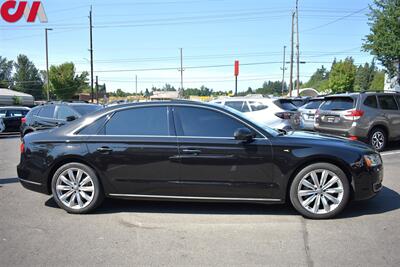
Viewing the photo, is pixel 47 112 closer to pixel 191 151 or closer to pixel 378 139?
pixel 191 151

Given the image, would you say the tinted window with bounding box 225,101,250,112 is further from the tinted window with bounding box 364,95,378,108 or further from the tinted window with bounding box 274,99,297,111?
the tinted window with bounding box 364,95,378,108

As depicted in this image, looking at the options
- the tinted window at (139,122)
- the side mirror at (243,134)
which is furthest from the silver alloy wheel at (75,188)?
the side mirror at (243,134)

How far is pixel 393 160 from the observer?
9.26m

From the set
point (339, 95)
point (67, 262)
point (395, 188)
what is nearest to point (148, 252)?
point (67, 262)

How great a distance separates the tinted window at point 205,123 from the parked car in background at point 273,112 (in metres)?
5.60

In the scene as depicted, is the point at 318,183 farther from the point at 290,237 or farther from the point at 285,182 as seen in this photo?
the point at 290,237

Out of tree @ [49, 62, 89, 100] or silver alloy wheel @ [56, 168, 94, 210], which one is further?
tree @ [49, 62, 89, 100]

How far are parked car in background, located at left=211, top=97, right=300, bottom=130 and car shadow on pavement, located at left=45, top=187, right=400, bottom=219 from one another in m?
5.13

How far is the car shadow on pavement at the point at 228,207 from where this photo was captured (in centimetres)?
527

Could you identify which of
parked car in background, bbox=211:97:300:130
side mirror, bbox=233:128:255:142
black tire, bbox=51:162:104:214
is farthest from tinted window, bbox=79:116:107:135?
parked car in background, bbox=211:97:300:130

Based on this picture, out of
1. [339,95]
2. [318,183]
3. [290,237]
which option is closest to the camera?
[290,237]

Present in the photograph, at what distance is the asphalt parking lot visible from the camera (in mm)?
3832

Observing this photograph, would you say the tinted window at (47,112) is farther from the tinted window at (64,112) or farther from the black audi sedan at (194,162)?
the black audi sedan at (194,162)

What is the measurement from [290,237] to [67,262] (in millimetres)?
2418
